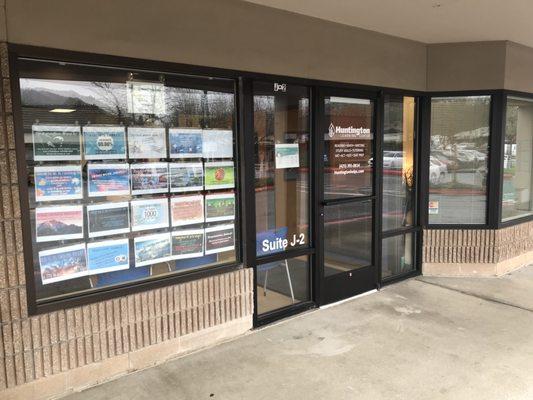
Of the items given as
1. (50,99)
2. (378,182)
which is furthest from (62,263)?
(378,182)

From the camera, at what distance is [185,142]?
361cm

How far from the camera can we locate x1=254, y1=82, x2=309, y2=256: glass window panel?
4.07 metres

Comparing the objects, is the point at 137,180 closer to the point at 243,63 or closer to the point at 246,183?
the point at 246,183

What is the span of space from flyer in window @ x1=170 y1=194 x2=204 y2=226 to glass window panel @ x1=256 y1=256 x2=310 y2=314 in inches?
33.2

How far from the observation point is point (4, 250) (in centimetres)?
277

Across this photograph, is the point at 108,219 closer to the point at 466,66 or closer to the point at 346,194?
the point at 346,194

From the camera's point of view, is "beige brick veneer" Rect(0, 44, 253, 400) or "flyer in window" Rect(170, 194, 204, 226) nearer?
"beige brick veneer" Rect(0, 44, 253, 400)

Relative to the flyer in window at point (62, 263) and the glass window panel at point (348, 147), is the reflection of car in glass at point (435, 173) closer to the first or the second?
the glass window panel at point (348, 147)

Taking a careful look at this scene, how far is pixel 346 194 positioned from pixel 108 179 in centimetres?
255

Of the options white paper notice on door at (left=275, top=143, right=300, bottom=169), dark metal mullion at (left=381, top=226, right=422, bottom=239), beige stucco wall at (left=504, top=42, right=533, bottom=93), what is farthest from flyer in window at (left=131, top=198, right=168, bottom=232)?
beige stucco wall at (left=504, top=42, right=533, bottom=93)

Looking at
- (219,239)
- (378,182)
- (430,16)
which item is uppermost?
(430,16)

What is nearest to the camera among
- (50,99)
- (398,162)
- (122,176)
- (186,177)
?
(50,99)

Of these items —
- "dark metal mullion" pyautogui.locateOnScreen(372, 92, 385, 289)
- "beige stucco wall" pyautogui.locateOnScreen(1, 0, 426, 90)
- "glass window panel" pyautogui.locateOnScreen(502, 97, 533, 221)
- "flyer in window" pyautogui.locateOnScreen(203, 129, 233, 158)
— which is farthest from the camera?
"glass window panel" pyautogui.locateOnScreen(502, 97, 533, 221)

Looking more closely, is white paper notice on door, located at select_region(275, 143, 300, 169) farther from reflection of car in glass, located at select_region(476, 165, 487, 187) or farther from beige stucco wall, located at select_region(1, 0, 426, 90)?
reflection of car in glass, located at select_region(476, 165, 487, 187)
